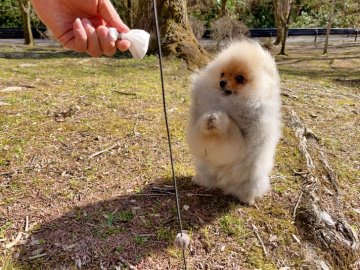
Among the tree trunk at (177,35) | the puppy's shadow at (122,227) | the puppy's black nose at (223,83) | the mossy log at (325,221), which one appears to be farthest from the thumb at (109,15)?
the tree trunk at (177,35)

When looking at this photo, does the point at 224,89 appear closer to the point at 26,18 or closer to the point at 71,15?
the point at 71,15

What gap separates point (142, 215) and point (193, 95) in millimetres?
780

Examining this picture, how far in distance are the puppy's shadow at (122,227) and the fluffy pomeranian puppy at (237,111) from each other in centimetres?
31

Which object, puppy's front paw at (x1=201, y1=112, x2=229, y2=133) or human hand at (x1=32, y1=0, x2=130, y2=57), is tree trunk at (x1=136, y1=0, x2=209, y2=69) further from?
human hand at (x1=32, y1=0, x2=130, y2=57)

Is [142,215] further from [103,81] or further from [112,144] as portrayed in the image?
[103,81]

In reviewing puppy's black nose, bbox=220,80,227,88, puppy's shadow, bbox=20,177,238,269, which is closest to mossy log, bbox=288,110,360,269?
puppy's shadow, bbox=20,177,238,269

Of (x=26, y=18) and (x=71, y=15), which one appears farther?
(x=26, y=18)

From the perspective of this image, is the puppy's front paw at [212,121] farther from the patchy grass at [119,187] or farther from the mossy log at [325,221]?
the mossy log at [325,221]

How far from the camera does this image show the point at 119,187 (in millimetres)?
2656

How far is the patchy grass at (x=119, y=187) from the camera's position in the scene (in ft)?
7.10

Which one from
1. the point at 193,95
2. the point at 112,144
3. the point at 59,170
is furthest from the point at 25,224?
the point at 193,95

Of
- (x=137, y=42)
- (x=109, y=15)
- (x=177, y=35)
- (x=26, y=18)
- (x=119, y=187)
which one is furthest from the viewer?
(x=26, y=18)

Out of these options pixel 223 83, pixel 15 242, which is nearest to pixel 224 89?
pixel 223 83

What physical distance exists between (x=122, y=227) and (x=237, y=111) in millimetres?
921
